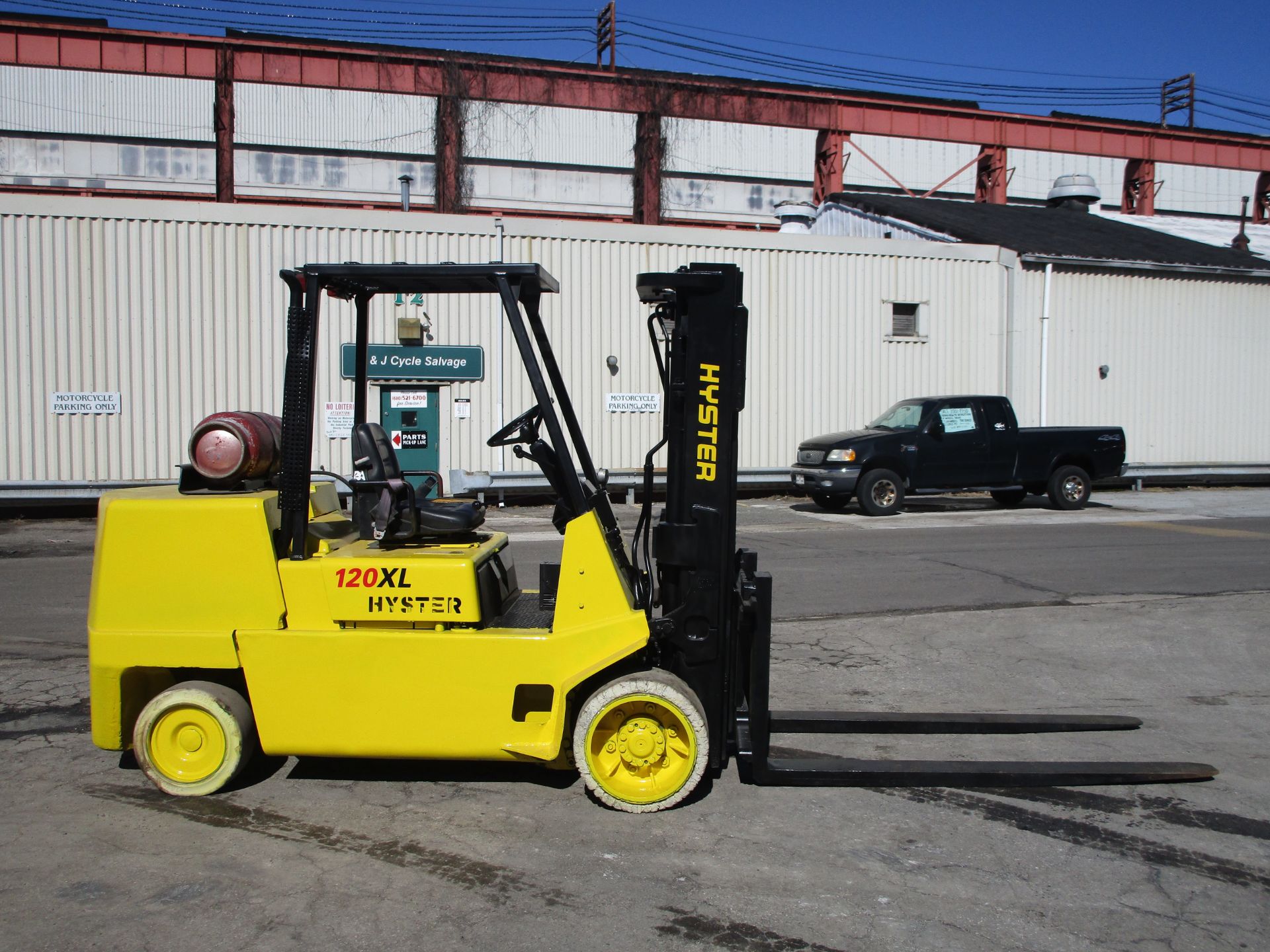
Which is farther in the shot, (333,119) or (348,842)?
(333,119)

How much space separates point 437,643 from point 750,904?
1614 millimetres

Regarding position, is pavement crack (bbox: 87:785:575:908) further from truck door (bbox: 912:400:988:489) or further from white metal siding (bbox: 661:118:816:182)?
white metal siding (bbox: 661:118:816:182)

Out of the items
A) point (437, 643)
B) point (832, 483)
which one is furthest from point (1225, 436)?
point (437, 643)

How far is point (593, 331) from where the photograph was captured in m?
18.6

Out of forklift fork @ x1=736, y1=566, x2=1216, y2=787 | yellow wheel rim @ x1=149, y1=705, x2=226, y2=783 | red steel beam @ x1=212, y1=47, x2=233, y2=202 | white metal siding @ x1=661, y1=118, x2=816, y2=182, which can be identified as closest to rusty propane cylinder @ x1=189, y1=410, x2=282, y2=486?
yellow wheel rim @ x1=149, y1=705, x2=226, y2=783

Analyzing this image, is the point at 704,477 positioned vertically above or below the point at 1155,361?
below

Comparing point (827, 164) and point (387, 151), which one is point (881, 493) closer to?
point (387, 151)

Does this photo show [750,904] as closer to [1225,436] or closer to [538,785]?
[538,785]

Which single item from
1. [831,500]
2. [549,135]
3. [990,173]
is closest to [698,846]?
[831,500]

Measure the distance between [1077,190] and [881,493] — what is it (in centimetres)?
1843

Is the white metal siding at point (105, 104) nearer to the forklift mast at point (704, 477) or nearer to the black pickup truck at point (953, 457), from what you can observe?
the black pickup truck at point (953, 457)

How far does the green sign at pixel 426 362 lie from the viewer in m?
17.4

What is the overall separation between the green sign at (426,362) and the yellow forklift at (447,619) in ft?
42.3

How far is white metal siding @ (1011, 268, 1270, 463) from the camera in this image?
838 inches
